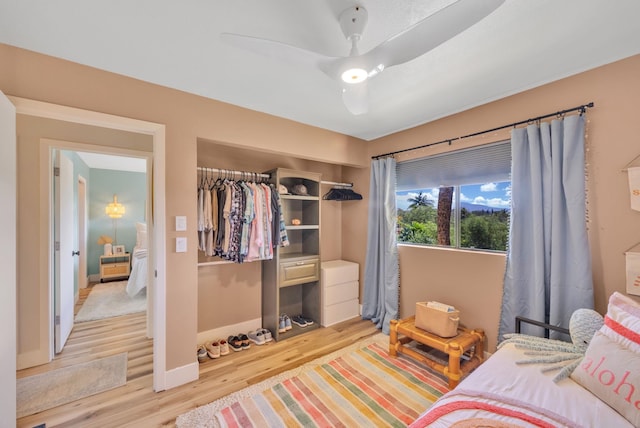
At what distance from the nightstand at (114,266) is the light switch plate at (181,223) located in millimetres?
4621

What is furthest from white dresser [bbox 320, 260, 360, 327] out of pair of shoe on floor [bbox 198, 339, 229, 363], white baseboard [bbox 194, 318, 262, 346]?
pair of shoe on floor [bbox 198, 339, 229, 363]

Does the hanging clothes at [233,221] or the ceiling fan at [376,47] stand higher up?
the ceiling fan at [376,47]

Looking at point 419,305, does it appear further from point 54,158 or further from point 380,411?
point 54,158

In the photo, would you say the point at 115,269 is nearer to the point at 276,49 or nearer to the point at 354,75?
the point at 276,49

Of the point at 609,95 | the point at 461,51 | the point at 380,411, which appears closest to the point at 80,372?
the point at 380,411

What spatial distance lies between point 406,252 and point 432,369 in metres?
1.24

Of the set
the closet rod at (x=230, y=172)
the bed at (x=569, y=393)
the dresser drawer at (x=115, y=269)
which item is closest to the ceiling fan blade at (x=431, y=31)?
the bed at (x=569, y=393)

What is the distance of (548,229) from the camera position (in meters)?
1.98

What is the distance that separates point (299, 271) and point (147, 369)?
1701 mm

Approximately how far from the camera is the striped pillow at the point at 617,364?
3.71 ft

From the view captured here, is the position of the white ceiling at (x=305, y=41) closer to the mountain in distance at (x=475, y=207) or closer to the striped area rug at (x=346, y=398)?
the mountain in distance at (x=475, y=207)

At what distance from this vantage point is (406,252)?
3.12 m

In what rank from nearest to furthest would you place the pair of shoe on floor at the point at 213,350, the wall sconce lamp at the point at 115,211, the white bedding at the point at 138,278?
the pair of shoe on floor at the point at 213,350, the white bedding at the point at 138,278, the wall sconce lamp at the point at 115,211

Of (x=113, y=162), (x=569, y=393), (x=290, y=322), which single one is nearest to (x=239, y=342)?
(x=290, y=322)
